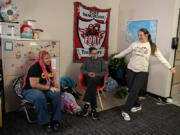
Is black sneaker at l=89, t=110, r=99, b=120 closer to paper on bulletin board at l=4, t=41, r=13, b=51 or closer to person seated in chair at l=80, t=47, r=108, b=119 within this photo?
person seated in chair at l=80, t=47, r=108, b=119

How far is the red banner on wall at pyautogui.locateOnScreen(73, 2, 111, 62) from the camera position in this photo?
3.78m

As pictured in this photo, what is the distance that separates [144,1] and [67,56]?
6.96ft

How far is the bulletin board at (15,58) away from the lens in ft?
8.40

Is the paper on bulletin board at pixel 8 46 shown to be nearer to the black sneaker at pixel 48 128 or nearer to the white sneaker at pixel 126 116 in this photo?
the black sneaker at pixel 48 128

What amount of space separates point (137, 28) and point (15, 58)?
2758 millimetres

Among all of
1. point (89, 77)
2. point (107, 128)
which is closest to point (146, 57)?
point (89, 77)

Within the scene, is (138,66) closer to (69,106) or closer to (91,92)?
A: (91,92)

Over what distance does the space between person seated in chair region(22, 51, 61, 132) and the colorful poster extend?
7.90 ft

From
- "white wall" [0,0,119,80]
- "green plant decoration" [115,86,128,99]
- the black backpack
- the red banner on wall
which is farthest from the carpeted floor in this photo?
the red banner on wall

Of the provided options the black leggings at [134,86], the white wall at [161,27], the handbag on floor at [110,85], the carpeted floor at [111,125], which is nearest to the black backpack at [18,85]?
the carpeted floor at [111,125]

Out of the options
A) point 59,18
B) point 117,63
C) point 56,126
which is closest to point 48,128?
point 56,126

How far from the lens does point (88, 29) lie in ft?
13.0

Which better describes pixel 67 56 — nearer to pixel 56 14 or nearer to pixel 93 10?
pixel 56 14

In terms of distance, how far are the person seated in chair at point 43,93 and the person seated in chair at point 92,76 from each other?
1.86 feet
